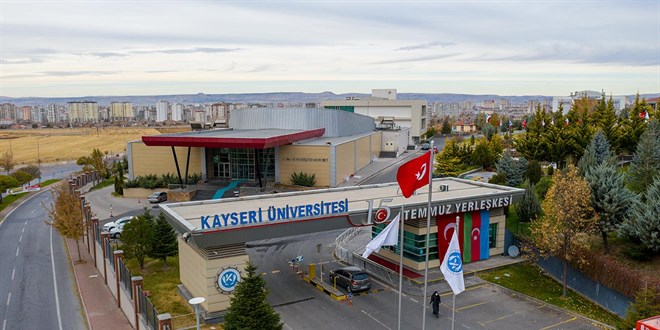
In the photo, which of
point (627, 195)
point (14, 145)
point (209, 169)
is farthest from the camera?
point (14, 145)

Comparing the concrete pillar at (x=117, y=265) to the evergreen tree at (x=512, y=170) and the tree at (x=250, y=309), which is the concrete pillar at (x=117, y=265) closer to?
the tree at (x=250, y=309)

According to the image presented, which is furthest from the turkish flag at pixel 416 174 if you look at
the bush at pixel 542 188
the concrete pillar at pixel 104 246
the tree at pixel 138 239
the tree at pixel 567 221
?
the bush at pixel 542 188

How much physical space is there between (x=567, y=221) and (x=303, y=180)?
31.4 metres

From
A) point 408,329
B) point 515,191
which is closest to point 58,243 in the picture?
point 408,329

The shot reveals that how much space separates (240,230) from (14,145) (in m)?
155

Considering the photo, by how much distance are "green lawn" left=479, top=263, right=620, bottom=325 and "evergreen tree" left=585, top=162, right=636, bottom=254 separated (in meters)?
3.72

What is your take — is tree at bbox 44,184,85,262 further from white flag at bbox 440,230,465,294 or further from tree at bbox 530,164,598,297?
tree at bbox 530,164,598,297

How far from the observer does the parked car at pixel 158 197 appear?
51219 mm

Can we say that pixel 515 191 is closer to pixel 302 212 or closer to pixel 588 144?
pixel 302 212

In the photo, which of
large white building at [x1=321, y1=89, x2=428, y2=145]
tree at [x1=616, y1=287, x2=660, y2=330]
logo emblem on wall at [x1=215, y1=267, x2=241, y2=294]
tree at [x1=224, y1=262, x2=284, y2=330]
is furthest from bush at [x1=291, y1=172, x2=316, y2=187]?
large white building at [x1=321, y1=89, x2=428, y2=145]

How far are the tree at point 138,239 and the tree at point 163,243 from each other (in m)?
0.35

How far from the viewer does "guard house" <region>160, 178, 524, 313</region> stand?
23.0 meters

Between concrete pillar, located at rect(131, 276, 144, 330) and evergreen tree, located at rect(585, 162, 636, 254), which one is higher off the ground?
evergreen tree, located at rect(585, 162, 636, 254)

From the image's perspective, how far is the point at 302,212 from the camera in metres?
24.7
